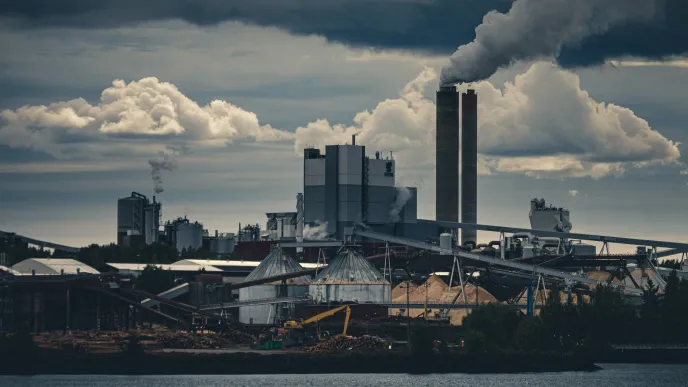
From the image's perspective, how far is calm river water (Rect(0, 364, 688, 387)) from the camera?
115 meters

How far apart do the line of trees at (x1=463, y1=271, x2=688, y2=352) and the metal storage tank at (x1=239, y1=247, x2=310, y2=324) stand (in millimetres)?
30572

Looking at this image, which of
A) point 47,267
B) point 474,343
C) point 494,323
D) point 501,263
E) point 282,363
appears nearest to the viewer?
point 282,363

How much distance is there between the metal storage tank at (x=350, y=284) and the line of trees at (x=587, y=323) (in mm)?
17525

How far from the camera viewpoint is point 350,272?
552 feet

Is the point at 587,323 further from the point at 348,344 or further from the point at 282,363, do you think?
the point at 282,363

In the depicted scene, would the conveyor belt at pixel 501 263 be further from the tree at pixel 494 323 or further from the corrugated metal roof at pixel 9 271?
the corrugated metal roof at pixel 9 271

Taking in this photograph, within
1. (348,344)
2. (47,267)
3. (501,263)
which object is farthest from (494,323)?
(47,267)

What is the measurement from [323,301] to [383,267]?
23.4m

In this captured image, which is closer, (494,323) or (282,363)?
(282,363)

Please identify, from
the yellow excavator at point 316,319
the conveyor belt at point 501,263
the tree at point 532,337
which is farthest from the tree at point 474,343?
the conveyor belt at point 501,263

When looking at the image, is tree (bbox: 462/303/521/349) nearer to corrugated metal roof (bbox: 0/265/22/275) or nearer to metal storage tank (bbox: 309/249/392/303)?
metal storage tank (bbox: 309/249/392/303)

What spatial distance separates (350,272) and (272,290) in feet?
49.0

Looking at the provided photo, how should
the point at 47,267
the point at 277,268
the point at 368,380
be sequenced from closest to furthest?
the point at 368,380 < the point at 47,267 < the point at 277,268

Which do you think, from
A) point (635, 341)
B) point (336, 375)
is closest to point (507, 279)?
point (635, 341)
